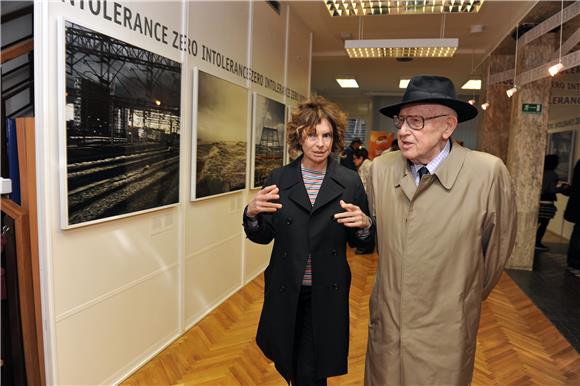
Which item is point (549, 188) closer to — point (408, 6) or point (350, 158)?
point (350, 158)

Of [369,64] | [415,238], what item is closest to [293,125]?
[415,238]

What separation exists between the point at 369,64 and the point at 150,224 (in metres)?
8.17

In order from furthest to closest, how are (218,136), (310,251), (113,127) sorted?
(218,136)
(113,127)
(310,251)

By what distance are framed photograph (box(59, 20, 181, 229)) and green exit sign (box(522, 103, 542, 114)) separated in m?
4.74

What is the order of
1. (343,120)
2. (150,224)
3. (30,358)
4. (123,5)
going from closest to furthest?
(343,120)
(30,358)
(123,5)
(150,224)

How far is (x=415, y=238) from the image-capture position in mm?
1690

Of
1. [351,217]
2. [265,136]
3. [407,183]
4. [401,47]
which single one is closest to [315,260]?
[351,217]

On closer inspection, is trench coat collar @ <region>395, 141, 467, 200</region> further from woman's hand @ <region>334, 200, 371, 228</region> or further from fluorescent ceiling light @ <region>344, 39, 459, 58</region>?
fluorescent ceiling light @ <region>344, 39, 459, 58</region>

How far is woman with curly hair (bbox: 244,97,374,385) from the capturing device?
77.8 inches

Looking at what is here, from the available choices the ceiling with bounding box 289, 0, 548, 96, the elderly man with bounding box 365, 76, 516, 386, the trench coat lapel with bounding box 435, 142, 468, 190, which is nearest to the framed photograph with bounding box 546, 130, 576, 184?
the ceiling with bounding box 289, 0, 548, 96

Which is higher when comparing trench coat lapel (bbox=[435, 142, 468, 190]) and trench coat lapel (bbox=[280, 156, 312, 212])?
trench coat lapel (bbox=[435, 142, 468, 190])

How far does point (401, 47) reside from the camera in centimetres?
546

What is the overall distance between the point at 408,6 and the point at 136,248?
3.49 metres

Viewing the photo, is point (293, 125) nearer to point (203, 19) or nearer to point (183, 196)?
point (183, 196)
